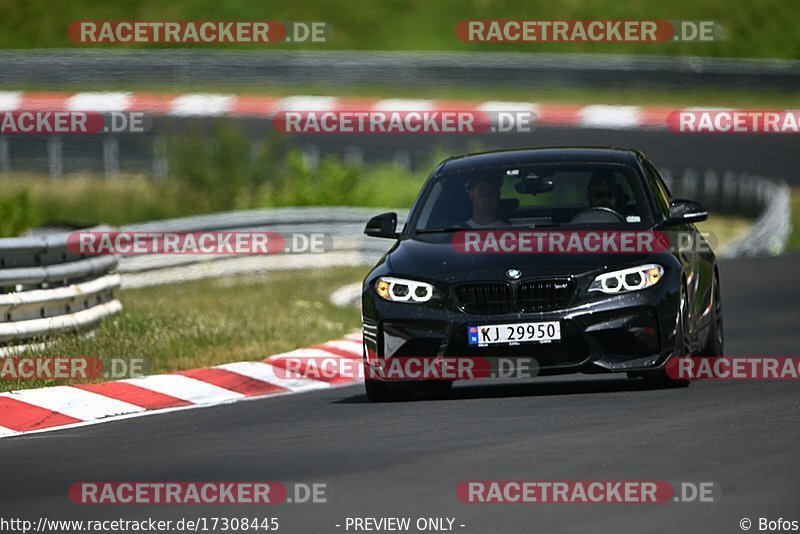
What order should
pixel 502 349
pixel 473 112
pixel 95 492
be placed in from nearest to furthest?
1. pixel 95 492
2. pixel 502 349
3. pixel 473 112

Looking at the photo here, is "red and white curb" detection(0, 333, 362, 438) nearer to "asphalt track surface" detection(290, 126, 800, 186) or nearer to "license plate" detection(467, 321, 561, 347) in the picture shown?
"license plate" detection(467, 321, 561, 347)

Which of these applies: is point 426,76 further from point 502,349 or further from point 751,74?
point 502,349

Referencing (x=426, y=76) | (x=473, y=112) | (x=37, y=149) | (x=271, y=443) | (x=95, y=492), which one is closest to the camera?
(x=95, y=492)

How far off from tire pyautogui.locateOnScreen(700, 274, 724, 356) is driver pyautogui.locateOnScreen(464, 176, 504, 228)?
168 centimetres

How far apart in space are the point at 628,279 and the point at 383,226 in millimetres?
1903

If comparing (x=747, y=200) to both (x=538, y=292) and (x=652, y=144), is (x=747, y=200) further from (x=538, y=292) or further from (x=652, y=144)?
(x=538, y=292)

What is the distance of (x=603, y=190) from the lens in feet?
37.7

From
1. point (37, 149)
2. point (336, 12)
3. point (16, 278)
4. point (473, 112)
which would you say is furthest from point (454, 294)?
point (336, 12)

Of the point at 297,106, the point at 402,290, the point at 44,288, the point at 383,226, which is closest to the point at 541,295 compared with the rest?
the point at 402,290

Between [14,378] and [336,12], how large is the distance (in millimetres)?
36257

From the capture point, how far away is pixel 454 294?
10352 mm

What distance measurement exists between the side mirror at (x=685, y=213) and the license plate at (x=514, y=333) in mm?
1364

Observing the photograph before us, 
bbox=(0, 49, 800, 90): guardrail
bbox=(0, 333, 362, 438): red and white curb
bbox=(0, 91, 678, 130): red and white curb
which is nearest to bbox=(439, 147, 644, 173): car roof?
bbox=(0, 333, 362, 438): red and white curb

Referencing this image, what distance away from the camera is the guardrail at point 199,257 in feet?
42.8
